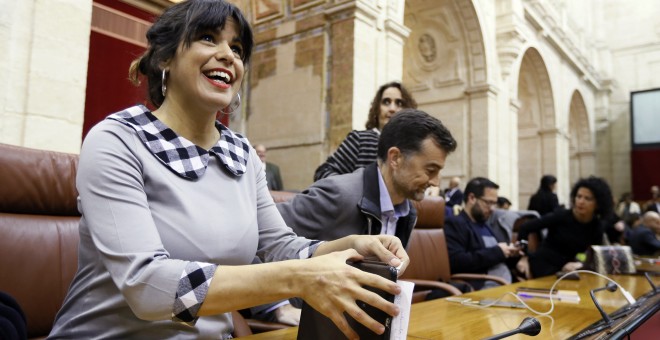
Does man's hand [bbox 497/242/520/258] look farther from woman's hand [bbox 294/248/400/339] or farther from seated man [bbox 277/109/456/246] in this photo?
woman's hand [bbox 294/248/400/339]

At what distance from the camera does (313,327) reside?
0.85 m

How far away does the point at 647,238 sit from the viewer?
16.3 feet

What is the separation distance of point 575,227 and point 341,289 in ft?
11.2

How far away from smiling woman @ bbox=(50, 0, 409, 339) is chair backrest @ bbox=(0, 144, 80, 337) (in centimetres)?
38

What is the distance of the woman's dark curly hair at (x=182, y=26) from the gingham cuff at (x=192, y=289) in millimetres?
539

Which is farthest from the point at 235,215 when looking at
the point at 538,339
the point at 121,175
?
the point at 538,339

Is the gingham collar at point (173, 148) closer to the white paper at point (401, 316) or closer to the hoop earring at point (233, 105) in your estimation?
Result: the hoop earring at point (233, 105)

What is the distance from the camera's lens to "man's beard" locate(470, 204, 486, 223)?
3.43 m

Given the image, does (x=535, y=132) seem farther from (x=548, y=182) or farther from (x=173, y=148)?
(x=173, y=148)

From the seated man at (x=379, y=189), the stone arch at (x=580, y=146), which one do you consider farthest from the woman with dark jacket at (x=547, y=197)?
the stone arch at (x=580, y=146)

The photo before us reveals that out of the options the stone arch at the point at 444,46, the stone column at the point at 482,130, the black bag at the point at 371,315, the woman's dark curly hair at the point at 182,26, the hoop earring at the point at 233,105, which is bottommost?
the black bag at the point at 371,315

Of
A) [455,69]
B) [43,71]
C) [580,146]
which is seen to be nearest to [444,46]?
[455,69]

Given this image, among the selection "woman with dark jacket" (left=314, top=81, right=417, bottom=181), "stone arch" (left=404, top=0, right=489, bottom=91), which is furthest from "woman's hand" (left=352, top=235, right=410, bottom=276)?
"stone arch" (left=404, top=0, right=489, bottom=91)

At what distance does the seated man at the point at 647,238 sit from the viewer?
4.93m
